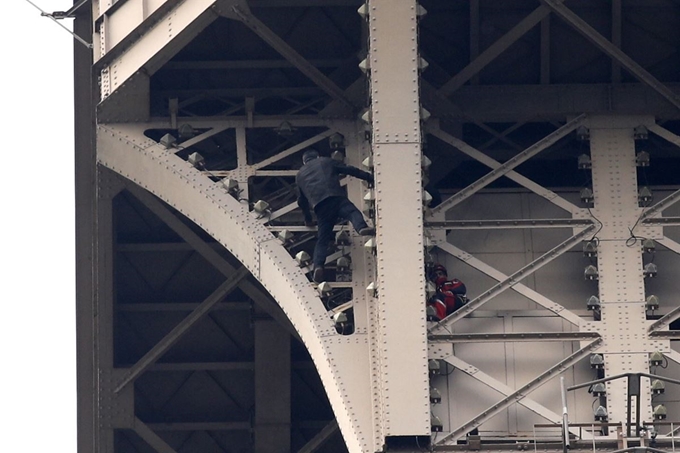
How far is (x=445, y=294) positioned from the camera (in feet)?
100

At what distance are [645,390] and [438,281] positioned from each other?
3302mm

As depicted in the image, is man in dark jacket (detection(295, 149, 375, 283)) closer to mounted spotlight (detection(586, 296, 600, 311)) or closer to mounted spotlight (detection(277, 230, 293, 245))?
mounted spotlight (detection(277, 230, 293, 245))

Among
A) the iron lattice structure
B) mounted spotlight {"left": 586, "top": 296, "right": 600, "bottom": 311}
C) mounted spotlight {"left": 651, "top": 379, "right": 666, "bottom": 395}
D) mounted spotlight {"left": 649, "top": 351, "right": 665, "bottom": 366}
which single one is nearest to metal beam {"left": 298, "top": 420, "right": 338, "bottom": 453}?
the iron lattice structure

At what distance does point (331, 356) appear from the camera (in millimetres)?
29016

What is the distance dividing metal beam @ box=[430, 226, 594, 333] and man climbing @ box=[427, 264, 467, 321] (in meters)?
0.25

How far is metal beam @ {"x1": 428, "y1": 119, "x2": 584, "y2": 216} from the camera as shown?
31.5 metres

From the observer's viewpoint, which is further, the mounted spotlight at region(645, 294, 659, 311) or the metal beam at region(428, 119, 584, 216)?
the metal beam at region(428, 119, 584, 216)

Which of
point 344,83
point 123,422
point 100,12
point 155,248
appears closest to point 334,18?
point 344,83

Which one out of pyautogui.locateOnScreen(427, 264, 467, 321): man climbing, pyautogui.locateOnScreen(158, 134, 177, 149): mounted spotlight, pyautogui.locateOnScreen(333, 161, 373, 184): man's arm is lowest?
pyautogui.locateOnScreen(427, 264, 467, 321): man climbing

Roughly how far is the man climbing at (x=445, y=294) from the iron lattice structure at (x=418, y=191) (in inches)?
10.4

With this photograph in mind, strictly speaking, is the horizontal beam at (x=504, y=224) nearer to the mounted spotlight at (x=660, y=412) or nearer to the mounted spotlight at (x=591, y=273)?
the mounted spotlight at (x=591, y=273)

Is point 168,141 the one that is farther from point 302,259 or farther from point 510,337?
point 510,337

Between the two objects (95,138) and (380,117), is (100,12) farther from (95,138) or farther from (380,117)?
(380,117)

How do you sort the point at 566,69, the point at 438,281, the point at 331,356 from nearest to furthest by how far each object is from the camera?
the point at 331,356, the point at 438,281, the point at 566,69
